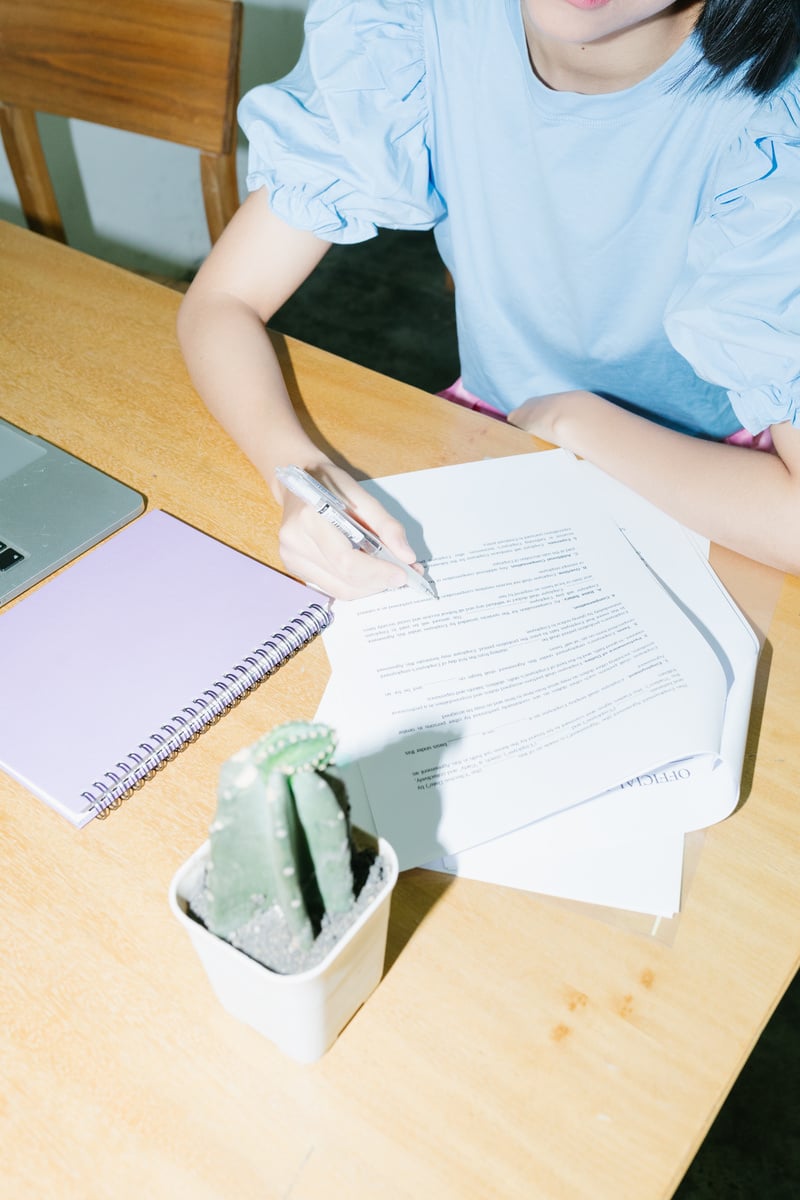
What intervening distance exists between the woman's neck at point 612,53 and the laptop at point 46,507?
51cm

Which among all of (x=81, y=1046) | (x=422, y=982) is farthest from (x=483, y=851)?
(x=81, y=1046)

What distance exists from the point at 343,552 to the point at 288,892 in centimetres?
28

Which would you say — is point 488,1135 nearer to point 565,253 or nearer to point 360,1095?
point 360,1095

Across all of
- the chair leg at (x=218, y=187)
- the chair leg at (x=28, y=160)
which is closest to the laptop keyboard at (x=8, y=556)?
the chair leg at (x=218, y=187)

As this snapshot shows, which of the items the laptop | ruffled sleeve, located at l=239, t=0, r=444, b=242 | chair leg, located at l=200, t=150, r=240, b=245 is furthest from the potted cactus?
chair leg, located at l=200, t=150, r=240, b=245

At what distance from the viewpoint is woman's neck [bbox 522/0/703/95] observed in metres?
0.74

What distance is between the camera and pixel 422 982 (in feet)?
1.46

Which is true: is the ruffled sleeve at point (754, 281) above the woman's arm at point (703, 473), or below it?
above

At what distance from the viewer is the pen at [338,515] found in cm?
58

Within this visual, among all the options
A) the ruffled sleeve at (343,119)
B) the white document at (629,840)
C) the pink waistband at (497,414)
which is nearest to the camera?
the white document at (629,840)

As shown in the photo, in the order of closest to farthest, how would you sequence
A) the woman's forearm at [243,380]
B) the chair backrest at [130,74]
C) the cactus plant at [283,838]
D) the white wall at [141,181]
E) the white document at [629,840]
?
the cactus plant at [283,838] → the white document at [629,840] → the woman's forearm at [243,380] → the chair backrest at [130,74] → the white wall at [141,181]

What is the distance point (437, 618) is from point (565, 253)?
1.56ft

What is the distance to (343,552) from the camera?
0.58 meters

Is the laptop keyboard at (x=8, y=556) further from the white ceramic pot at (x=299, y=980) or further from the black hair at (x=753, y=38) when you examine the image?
the black hair at (x=753, y=38)
